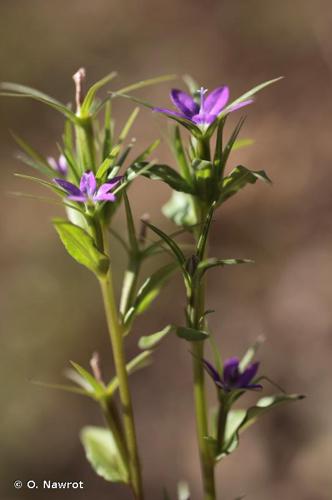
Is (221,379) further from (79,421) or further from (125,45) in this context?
(125,45)

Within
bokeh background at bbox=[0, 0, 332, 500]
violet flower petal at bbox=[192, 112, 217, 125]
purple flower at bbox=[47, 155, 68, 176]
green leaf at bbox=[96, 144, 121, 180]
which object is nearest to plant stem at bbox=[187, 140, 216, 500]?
violet flower petal at bbox=[192, 112, 217, 125]

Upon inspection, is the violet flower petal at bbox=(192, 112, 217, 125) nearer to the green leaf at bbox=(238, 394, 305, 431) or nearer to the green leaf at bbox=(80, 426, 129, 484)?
the green leaf at bbox=(238, 394, 305, 431)

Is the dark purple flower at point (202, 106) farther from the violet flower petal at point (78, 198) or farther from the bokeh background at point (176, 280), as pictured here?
the bokeh background at point (176, 280)

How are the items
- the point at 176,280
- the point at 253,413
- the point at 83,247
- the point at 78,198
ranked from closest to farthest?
1. the point at 78,198
2. the point at 83,247
3. the point at 253,413
4. the point at 176,280

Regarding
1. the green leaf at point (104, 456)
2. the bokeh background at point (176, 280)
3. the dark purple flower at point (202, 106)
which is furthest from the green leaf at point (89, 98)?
the bokeh background at point (176, 280)

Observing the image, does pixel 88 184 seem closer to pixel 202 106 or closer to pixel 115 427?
pixel 202 106

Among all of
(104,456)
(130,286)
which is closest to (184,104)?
(130,286)
